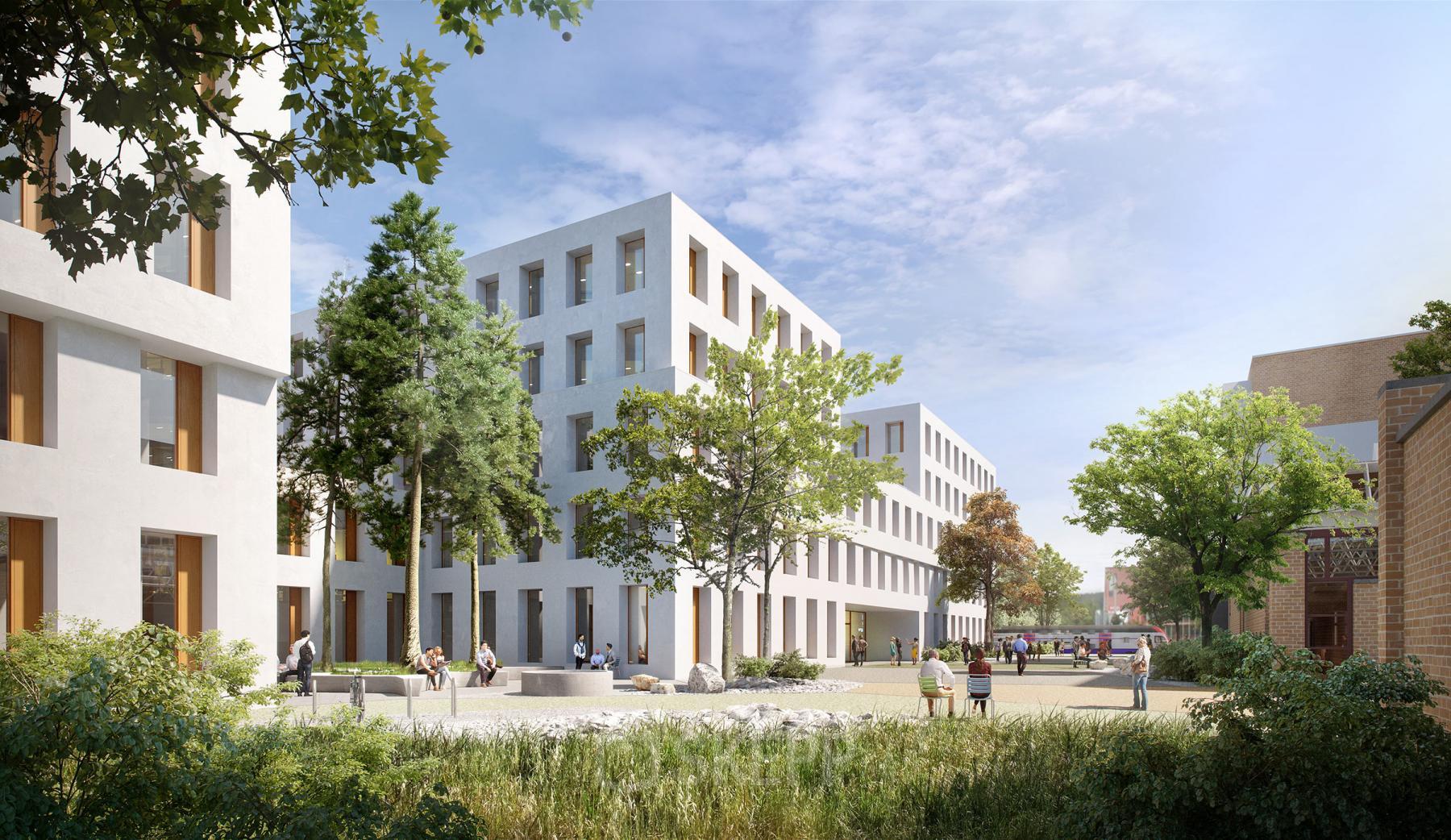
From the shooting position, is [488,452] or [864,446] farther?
[864,446]

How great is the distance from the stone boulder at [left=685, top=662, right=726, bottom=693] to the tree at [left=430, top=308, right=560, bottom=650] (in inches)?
363

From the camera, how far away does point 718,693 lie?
98.0 ft

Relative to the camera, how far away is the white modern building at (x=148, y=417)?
61.4 ft

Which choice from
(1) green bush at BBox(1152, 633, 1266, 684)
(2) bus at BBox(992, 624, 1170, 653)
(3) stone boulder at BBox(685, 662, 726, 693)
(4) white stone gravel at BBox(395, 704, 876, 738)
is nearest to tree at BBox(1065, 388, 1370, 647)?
(1) green bush at BBox(1152, 633, 1266, 684)

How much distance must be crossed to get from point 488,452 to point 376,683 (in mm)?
8908

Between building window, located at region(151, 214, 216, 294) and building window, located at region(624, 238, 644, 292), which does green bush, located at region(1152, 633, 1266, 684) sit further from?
building window, located at region(151, 214, 216, 294)

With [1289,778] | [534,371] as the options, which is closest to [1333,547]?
[534,371]

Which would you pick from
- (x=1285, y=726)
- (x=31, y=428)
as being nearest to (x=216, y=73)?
(x=1285, y=726)

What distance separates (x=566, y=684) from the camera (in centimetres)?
2833

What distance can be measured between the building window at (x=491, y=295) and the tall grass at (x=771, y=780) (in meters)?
34.4

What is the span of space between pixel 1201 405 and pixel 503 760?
32.3m

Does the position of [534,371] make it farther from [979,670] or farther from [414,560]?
[979,670]

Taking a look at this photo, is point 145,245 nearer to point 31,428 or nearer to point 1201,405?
point 31,428

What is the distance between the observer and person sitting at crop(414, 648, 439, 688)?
3078 cm
